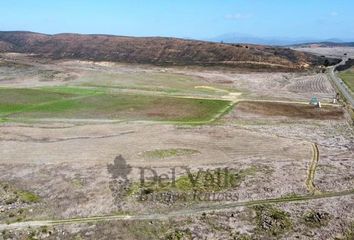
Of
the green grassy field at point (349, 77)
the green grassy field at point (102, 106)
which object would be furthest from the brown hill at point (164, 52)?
the green grassy field at point (102, 106)

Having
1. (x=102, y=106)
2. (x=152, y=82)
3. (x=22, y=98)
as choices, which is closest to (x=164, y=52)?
(x=152, y=82)

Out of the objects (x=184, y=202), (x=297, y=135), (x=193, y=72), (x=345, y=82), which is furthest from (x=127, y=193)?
(x=193, y=72)

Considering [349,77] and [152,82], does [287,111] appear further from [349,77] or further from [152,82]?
[349,77]

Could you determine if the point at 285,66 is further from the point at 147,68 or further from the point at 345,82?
the point at 147,68

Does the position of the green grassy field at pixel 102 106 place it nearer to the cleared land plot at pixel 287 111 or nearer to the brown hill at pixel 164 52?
the cleared land plot at pixel 287 111

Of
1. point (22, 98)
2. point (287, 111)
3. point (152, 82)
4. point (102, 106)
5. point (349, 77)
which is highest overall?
point (152, 82)
